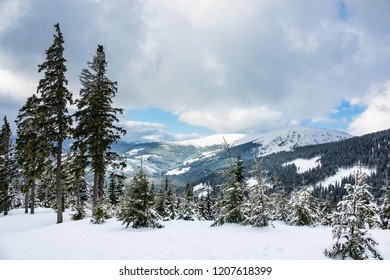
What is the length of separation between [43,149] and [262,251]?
64.0ft

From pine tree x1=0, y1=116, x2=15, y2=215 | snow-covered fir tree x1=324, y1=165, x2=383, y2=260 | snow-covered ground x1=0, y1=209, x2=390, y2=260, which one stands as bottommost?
snow-covered ground x1=0, y1=209, x2=390, y2=260

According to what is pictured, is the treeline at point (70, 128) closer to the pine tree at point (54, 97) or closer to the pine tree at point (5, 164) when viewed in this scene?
the pine tree at point (54, 97)

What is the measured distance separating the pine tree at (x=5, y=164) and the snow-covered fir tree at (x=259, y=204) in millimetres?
36341

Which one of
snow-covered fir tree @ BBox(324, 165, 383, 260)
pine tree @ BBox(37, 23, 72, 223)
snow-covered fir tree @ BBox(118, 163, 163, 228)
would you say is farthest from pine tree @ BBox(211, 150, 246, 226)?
pine tree @ BBox(37, 23, 72, 223)

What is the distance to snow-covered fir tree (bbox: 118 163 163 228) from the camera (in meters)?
16.5

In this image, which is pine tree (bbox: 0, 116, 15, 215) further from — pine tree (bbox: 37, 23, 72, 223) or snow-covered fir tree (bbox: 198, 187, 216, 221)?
snow-covered fir tree (bbox: 198, 187, 216, 221)

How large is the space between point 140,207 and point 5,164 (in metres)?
30.4

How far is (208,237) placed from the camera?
40.4ft

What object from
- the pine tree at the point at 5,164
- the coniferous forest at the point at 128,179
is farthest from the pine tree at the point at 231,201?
the pine tree at the point at 5,164

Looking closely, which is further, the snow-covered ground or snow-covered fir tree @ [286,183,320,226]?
snow-covered fir tree @ [286,183,320,226]

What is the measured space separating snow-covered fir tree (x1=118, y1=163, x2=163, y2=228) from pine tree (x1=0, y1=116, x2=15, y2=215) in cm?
2875

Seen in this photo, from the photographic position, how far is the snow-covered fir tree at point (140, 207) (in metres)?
16.5

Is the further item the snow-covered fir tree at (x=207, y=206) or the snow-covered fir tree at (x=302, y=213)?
the snow-covered fir tree at (x=207, y=206)

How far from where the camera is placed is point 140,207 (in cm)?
1669
